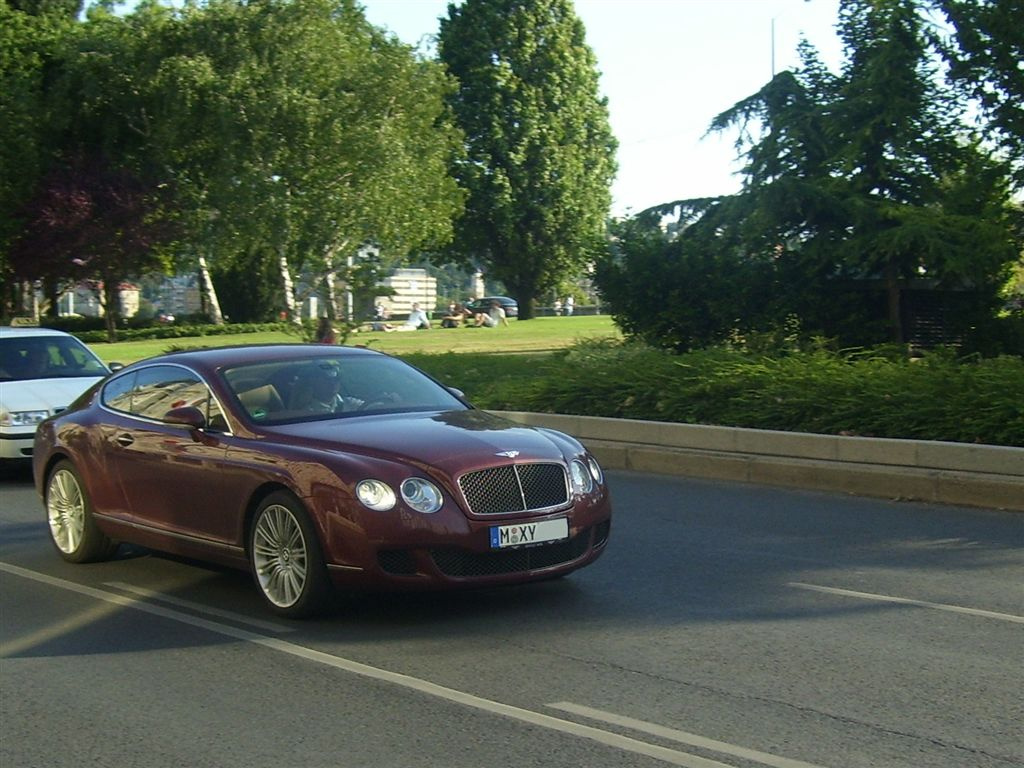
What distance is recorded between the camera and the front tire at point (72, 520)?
32.0 feet

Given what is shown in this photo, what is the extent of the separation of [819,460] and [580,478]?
5.88m

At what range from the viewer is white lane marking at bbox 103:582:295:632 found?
784 centimetres

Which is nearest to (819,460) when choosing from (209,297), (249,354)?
(249,354)

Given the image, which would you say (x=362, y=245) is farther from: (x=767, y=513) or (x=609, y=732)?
(x=609, y=732)

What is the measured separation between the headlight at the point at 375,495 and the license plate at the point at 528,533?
1.86 ft

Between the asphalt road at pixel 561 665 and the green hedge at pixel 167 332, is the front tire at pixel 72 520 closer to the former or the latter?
the asphalt road at pixel 561 665

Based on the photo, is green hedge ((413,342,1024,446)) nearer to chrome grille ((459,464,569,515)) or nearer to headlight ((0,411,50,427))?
headlight ((0,411,50,427))

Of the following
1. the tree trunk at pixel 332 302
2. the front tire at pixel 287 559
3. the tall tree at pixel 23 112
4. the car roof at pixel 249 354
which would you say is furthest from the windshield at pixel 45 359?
the tall tree at pixel 23 112

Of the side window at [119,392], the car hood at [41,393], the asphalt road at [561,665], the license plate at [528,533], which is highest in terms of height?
the side window at [119,392]

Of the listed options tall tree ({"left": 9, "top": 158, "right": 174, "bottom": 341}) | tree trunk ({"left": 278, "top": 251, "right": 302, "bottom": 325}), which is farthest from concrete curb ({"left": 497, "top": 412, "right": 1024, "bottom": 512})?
tree trunk ({"left": 278, "top": 251, "right": 302, "bottom": 325})

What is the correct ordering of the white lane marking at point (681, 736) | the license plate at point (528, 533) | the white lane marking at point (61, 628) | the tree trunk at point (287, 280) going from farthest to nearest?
the tree trunk at point (287, 280) → the license plate at point (528, 533) → the white lane marking at point (61, 628) → the white lane marking at point (681, 736)

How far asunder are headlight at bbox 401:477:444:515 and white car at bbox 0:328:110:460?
8.10 m

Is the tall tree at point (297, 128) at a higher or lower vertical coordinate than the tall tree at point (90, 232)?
higher

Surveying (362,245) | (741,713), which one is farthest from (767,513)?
(362,245)
